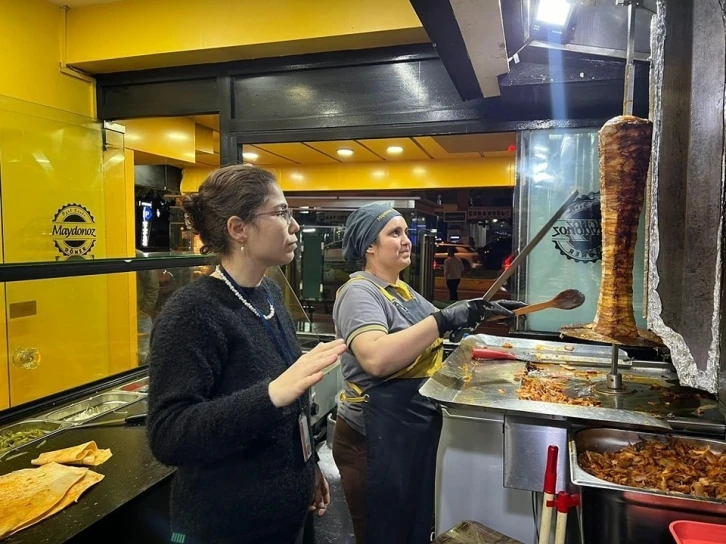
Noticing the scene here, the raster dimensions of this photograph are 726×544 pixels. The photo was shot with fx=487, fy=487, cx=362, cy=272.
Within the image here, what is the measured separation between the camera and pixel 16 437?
69.9 inches

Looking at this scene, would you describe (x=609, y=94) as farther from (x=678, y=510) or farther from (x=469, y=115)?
(x=678, y=510)

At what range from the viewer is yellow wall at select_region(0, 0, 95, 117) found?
9.25 feet

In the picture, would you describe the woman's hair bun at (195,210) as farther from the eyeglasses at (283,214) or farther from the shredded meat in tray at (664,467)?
the shredded meat in tray at (664,467)

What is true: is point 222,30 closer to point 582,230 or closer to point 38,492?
point 582,230

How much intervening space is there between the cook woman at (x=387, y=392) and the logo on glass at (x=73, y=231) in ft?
7.57

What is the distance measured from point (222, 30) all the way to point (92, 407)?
212cm

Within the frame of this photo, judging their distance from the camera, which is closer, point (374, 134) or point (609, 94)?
point (609, 94)

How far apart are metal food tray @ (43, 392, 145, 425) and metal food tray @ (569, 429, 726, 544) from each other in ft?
6.12

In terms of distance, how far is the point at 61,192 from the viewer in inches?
126

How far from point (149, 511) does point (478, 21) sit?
1.86m

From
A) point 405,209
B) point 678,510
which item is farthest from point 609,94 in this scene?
point 405,209

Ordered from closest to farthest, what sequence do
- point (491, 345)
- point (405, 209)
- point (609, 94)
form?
point (609, 94)
point (491, 345)
point (405, 209)

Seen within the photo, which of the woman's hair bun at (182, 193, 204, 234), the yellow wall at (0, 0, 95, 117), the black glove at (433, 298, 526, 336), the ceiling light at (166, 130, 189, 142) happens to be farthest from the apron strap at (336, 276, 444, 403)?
the ceiling light at (166, 130, 189, 142)

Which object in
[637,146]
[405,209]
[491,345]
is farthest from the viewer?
[405,209]
